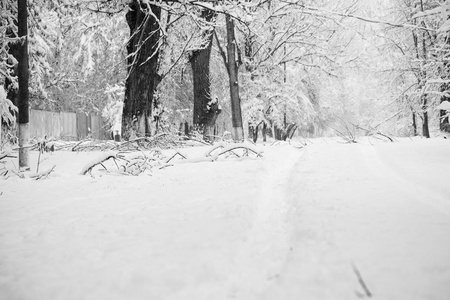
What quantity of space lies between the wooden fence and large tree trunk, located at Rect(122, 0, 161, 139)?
7607 millimetres

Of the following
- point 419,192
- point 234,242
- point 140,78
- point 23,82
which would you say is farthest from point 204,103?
point 234,242

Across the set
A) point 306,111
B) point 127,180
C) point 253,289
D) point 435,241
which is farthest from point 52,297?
point 306,111

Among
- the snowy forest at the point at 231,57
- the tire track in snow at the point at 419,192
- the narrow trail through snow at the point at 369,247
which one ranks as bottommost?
the narrow trail through snow at the point at 369,247

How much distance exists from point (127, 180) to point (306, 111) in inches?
631

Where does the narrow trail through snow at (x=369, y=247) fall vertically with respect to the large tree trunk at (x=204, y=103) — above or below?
below

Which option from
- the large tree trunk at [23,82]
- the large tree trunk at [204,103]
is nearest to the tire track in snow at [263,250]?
the large tree trunk at [23,82]

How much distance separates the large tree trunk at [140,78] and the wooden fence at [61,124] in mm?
7607

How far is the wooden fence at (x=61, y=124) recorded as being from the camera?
16.2 meters

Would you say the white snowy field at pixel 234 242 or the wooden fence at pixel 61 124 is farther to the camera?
the wooden fence at pixel 61 124

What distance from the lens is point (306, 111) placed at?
17734mm

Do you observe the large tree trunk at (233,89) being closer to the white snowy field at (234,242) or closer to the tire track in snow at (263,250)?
the white snowy field at (234,242)

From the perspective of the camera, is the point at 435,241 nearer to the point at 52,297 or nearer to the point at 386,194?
the point at 386,194

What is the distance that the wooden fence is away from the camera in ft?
53.1

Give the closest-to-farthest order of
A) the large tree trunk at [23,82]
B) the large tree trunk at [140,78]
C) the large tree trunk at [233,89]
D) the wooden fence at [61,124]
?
the large tree trunk at [23,82]
the large tree trunk at [140,78]
the large tree trunk at [233,89]
the wooden fence at [61,124]
